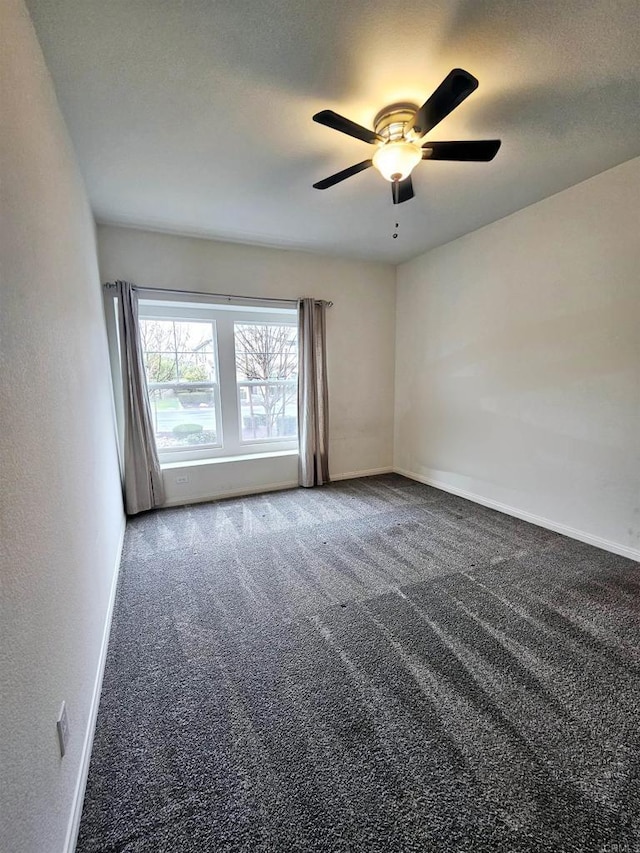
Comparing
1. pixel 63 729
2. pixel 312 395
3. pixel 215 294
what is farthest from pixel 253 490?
pixel 63 729

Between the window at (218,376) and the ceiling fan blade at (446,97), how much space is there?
98.1 inches

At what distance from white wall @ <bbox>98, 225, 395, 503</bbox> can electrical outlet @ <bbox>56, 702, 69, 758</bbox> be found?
8.75ft

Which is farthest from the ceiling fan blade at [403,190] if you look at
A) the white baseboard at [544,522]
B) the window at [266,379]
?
the white baseboard at [544,522]

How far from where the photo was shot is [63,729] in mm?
1037

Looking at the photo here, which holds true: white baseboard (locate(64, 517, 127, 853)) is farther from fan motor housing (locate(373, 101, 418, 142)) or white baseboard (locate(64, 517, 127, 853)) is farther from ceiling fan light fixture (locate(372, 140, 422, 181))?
fan motor housing (locate(373, 101, 418, 142))

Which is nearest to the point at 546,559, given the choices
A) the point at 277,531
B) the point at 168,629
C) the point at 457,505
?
the point at 457,505

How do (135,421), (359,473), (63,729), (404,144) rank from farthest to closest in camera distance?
(359,473) < (135,421) < (404,144) < (63,729)

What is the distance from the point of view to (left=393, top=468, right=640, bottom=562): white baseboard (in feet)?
8.39

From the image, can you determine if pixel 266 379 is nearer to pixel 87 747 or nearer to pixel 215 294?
pixel 215 294

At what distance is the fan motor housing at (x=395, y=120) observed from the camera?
1813 millimetres

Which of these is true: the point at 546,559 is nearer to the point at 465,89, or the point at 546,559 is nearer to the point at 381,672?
the point at 381,672

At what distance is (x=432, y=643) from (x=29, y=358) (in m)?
2.04

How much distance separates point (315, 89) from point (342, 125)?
306 millimetres

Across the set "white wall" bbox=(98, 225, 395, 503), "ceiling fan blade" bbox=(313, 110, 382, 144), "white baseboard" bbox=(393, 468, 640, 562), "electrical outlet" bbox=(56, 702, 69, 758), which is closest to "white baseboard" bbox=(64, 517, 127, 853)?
"electrical outlet" bbox=(56, 702, 69, 758)
